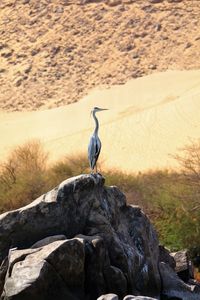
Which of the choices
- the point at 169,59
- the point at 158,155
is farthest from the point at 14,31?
the point at 158,155

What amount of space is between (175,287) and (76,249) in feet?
12.1

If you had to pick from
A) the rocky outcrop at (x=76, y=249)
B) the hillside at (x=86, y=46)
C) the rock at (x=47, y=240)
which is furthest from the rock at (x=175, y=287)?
the hillside at (x=86, y=46)

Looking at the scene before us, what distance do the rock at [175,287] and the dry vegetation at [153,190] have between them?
8.80 m

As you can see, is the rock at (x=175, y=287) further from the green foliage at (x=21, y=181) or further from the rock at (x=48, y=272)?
the green foliage at (x=21, y=181)

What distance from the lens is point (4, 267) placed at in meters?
21.8

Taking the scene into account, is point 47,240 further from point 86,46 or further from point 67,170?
point 86,46

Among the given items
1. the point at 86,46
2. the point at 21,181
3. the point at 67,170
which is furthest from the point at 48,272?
the point at 86,46

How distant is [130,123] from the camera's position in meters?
70.4

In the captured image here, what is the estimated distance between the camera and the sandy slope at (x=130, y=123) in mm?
64375

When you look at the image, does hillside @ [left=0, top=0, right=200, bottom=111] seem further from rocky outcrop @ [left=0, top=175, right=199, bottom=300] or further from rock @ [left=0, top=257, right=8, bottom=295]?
rock @ [left=0, top=257, right=8, bottom=295]

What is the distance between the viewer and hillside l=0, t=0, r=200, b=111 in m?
79.2

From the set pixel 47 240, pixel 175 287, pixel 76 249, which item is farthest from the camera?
pixel 175 287

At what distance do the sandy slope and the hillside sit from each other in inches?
60.3

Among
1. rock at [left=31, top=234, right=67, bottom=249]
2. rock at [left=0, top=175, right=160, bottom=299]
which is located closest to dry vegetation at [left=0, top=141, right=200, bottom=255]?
rock at [left=0, top=175, right=160, bottom=299]
